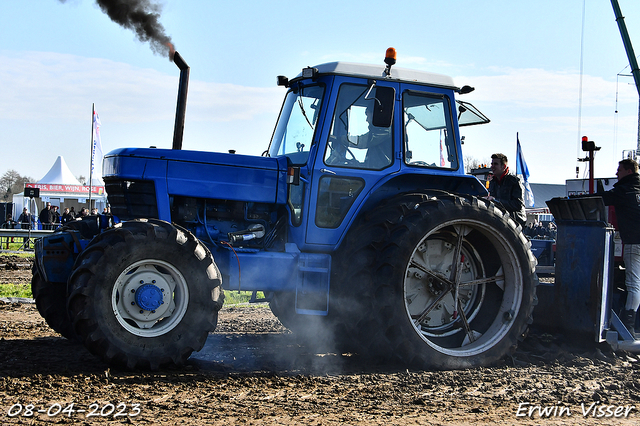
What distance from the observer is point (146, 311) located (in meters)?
4.47

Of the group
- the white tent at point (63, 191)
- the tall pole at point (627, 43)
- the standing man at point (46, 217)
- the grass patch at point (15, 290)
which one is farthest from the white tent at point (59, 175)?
the tall pole at point (627, 43)

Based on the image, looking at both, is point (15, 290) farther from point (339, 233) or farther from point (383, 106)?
point (383, 106)

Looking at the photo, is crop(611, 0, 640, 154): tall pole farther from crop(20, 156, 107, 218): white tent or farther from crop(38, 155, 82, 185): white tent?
crop(38, 155, 82, 185): white tent

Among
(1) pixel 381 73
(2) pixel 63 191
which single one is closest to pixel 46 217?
(2) pixel 63 191

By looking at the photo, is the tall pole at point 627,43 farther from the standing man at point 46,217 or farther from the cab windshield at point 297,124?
the standing man at point 46,217

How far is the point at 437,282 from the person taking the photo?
5.40 m

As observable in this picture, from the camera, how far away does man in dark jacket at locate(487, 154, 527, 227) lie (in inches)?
271

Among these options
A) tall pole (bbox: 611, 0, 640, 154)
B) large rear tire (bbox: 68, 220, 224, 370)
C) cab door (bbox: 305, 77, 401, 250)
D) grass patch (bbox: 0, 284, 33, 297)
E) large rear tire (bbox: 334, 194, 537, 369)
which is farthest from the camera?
tall pole (bbox: 611, 0, 640, 154)

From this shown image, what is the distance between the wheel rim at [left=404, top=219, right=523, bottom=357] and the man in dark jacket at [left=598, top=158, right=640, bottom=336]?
Result: 1.52 m

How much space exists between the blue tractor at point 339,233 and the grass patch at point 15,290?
171 inches

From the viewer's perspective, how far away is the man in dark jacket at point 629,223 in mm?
5980

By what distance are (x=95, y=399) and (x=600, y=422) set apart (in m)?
3.25

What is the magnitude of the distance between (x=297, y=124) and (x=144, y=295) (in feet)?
7.56

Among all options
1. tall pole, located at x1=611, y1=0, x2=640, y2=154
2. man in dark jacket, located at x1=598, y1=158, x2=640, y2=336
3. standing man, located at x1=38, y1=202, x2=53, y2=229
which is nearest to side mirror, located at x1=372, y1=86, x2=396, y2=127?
man in dark jacket, located at x1=598, y1=158, x2=640, y2=336
